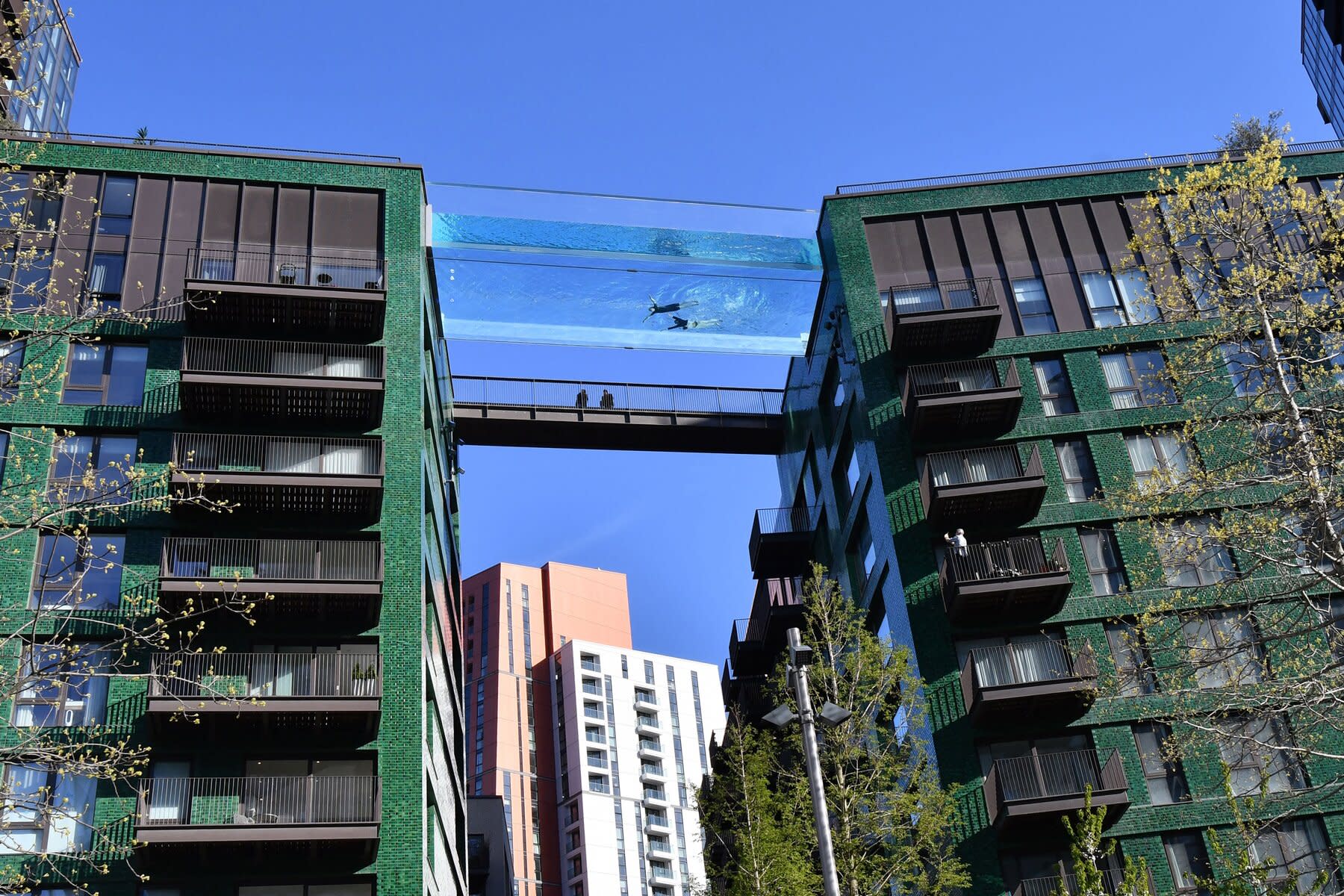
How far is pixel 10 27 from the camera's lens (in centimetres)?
1498

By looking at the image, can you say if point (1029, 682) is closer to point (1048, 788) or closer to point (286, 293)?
point (1048, 788)

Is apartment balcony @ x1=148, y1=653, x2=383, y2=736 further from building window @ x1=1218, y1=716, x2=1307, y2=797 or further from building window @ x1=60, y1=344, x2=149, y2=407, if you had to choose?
building window @ x1=1218, y1=716, x2=1307, y2=797

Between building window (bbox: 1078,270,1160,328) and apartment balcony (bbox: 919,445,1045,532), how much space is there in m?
5.86

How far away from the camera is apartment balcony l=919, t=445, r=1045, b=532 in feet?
127

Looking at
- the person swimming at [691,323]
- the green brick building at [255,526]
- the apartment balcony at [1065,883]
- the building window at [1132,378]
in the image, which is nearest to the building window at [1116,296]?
the building window at [1132,378]

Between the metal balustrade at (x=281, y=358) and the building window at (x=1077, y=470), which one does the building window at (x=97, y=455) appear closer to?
the metal balustrade at (x=281, y=358)

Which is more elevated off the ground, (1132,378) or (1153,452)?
(1132,378)

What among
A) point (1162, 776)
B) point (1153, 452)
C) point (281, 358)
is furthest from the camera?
point (1153, 452)

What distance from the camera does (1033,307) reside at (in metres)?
43.8

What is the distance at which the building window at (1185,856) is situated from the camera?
3459cm

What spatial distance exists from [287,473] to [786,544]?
2141 centimetres

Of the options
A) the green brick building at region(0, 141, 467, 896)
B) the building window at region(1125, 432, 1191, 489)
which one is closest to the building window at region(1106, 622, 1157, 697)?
the building window at region(1125, 432, 1191, 489)

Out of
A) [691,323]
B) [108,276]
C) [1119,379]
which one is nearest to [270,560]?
[108,276]

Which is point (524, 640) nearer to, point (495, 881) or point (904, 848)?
point (495, 881)
